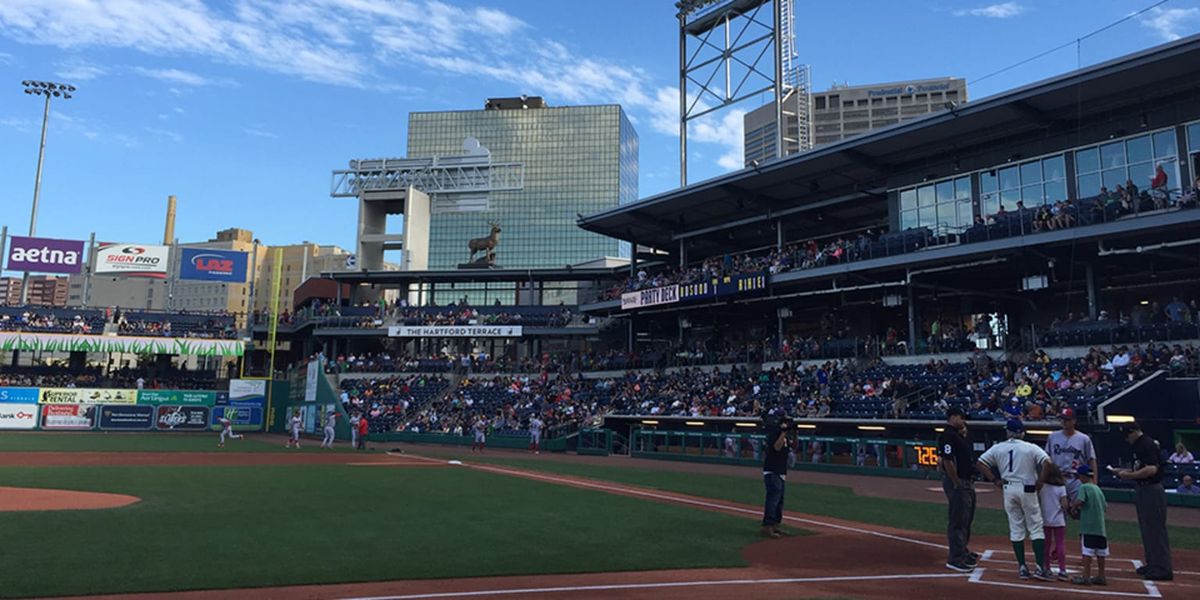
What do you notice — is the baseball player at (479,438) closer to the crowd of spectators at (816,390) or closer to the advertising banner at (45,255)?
the crowd of spectators at (816,390)

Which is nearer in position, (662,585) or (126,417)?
(662,585)

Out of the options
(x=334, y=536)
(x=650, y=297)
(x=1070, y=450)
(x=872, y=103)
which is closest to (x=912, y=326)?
(x=650, y=297)

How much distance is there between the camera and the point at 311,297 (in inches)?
2547

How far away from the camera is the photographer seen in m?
11.7

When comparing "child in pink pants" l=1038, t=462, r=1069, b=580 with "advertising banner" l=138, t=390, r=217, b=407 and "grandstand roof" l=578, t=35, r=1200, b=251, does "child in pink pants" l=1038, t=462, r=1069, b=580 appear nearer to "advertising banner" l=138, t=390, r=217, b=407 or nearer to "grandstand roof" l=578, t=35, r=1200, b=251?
"grandstand roof" l=578, t=35, r=1200, b=251

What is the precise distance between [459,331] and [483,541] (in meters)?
44.3

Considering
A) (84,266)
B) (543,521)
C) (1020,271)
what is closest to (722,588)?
(543,521)

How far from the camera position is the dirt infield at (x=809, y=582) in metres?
7.86

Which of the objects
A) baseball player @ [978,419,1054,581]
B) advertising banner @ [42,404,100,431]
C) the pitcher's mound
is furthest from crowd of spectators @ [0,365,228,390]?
baseball player @ [978,419,1054,581]

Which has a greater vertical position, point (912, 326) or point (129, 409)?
point (912, 326)

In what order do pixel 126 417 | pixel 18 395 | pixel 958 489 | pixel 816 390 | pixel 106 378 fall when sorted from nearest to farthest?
pixel 958 489 < pixel 816 390 < pixel 18 395 < pixel 126 417 < pixel 106 378

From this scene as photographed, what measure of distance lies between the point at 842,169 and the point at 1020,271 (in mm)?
8533

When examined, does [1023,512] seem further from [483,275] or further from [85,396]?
[85,396]

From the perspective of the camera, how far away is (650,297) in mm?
42375
